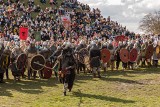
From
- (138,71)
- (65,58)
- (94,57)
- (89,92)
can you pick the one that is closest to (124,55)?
(138,71)

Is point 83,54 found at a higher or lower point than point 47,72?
higher

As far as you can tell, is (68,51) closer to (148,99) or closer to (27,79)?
(148,99)

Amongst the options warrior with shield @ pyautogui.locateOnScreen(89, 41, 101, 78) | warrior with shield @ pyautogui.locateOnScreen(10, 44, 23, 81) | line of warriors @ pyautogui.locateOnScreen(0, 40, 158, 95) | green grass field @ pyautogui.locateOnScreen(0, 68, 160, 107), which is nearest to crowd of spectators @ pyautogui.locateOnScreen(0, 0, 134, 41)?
line of warriors @ pyautogui.locateOnScreen(0, 40, 158, 95)

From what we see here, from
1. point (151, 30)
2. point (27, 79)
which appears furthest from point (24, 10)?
point (151, 30)

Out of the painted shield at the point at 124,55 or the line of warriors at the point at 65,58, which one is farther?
the painted shield at the point at 124,55

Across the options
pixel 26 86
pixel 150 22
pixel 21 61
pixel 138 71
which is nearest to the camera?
pixel 26 86

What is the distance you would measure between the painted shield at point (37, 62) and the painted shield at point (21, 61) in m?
0.40

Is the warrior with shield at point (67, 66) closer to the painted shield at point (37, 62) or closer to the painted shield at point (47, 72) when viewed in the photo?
the painted shield at point (37, 62)

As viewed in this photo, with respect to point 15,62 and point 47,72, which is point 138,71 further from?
point 15,62

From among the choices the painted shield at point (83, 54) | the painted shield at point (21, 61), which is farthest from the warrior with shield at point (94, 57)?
the painted shield at point (21, 61)

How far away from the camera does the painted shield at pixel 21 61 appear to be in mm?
16172

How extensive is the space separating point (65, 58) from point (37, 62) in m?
3.40

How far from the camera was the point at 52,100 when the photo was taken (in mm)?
12469

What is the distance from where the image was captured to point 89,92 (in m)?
14.0
